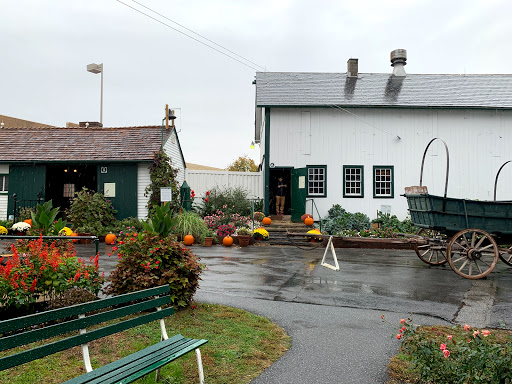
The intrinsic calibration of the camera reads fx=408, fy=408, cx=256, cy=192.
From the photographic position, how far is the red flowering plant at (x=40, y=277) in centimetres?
509

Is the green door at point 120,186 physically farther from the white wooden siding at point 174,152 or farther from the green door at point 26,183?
the green door at point 26,183

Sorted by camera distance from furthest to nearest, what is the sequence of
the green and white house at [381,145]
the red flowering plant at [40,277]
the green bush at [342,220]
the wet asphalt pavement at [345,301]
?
the green and white house at [381,145] → the green bush at [342,220] → the red flowering plant at [40,277] → the wet asphalt pavement at [345,301]

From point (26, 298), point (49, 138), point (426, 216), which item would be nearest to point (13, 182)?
point (49, 138)

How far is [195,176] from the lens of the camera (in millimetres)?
20812

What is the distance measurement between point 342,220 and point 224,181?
249 inches

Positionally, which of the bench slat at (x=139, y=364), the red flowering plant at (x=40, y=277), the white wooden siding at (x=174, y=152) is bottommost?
the bench slat at (x=139, y=364)

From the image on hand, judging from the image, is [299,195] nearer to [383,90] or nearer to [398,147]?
[398,147]

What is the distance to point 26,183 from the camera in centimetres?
1930

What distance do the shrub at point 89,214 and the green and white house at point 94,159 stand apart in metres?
1.16

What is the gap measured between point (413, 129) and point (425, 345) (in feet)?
59.6

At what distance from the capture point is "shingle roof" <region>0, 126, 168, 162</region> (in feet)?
62.2

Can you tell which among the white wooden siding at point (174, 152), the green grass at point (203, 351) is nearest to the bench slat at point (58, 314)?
the green grass at point (203, 351)

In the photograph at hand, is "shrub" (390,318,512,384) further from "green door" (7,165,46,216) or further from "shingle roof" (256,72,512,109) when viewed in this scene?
"green door" (7,165,46,216)

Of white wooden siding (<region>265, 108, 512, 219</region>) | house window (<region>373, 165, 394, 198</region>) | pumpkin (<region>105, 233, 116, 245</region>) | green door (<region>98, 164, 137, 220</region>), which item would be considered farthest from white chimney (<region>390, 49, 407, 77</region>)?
pumpkin (<region>105, 233, 116, 245</region>)
